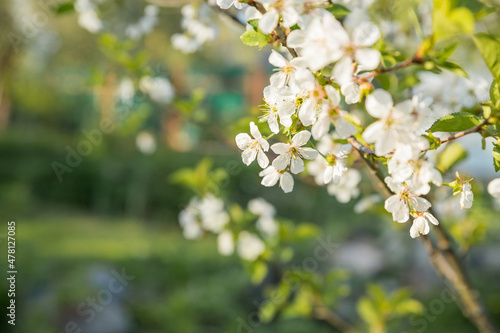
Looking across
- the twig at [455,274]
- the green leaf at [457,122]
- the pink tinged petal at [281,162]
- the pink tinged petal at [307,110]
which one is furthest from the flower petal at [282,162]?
the twig at [455,274]

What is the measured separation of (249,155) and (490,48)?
0.39m

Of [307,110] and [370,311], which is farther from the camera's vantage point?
[370,311]

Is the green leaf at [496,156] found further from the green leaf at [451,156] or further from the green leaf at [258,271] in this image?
the green leaf at [258,271]

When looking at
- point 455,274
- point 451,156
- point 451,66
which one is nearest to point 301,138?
point 451,66

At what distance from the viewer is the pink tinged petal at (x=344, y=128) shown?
2.04ft

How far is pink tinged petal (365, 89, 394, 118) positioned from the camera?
57 centimetres

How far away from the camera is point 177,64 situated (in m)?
9.27

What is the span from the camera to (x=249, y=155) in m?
0.76

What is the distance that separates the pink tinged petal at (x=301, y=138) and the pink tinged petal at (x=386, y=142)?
0.46 ft

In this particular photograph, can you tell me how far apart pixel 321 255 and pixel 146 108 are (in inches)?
125

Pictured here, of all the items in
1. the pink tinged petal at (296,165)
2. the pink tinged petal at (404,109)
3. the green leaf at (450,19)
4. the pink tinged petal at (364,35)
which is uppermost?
the green leaf at (450,19)

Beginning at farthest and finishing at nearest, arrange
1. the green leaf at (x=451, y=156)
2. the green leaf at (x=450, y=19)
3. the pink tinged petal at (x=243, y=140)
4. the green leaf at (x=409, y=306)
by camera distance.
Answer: the green leaf at (x=409, y=306)
the green leaf at (x=451, y=156)
the pink tinged petal at (x=243, y=140)
the green leaf at (x=450, y=19)

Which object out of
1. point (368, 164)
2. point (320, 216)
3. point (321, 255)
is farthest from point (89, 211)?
point (368, 164)

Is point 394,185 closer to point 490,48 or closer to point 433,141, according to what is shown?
point 433,141
